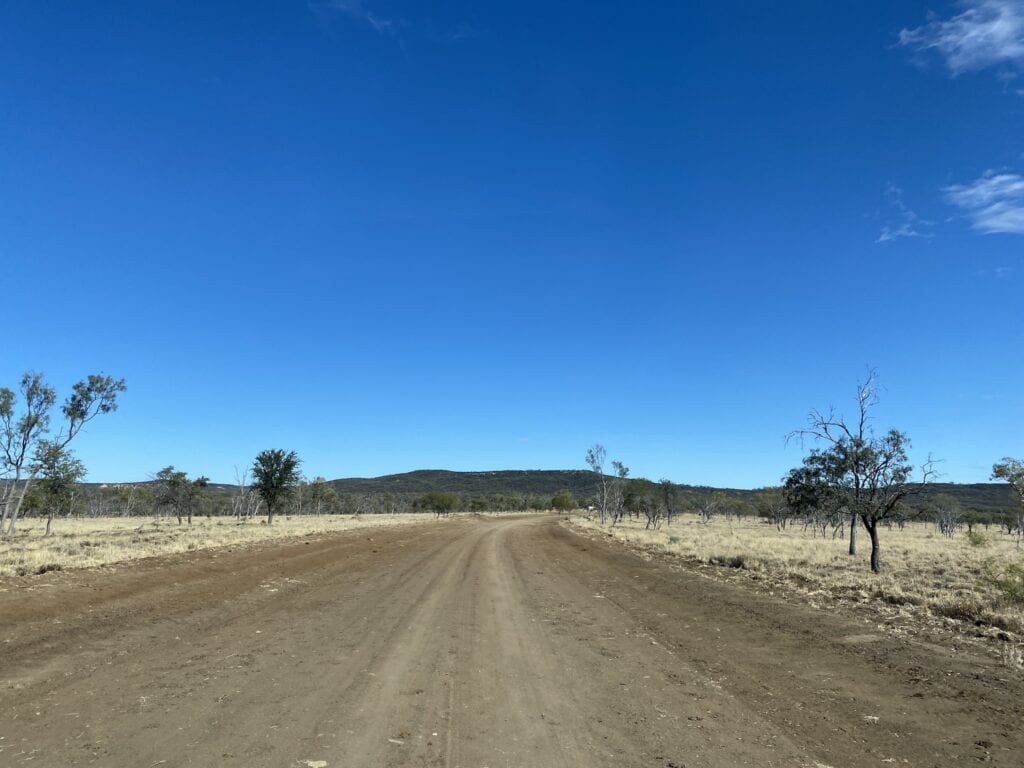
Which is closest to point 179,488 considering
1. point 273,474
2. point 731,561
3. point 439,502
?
point 273,474

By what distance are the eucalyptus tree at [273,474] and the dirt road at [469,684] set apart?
45.3 meters

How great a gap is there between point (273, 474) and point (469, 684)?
55.3 metres

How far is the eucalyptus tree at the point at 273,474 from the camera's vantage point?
5712 centimetres

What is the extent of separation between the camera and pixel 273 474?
57.5 metres

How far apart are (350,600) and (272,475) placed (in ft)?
160

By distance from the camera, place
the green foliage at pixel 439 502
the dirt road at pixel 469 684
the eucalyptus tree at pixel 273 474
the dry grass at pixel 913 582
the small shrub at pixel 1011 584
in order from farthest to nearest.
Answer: the green foliage at pixel 439 502
the eucalyptus tree at pixel 273 474
the small shrub at pixel 1011 584
the dry grass at pixel 913 582
the dirt road at pixel 469 684

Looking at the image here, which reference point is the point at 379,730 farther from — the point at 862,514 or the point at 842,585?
the point at 862,514

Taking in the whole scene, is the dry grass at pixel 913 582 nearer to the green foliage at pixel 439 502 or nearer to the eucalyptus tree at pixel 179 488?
the eucalyptus tree at pixel 179 488

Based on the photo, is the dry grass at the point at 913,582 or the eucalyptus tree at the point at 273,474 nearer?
the dry grass at the point at 913,582

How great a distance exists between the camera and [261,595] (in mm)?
13477

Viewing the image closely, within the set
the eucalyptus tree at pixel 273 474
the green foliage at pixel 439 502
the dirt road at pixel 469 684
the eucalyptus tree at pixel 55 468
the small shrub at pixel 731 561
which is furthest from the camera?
the green foliage at pixel 439 502

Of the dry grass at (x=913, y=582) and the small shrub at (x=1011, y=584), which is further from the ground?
the small shrub at (x=1011, y=584)

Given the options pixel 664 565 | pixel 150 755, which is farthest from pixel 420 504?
pixel 150 755

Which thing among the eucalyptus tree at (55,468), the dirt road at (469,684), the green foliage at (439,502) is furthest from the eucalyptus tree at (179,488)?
the dirt road at (469,684)
